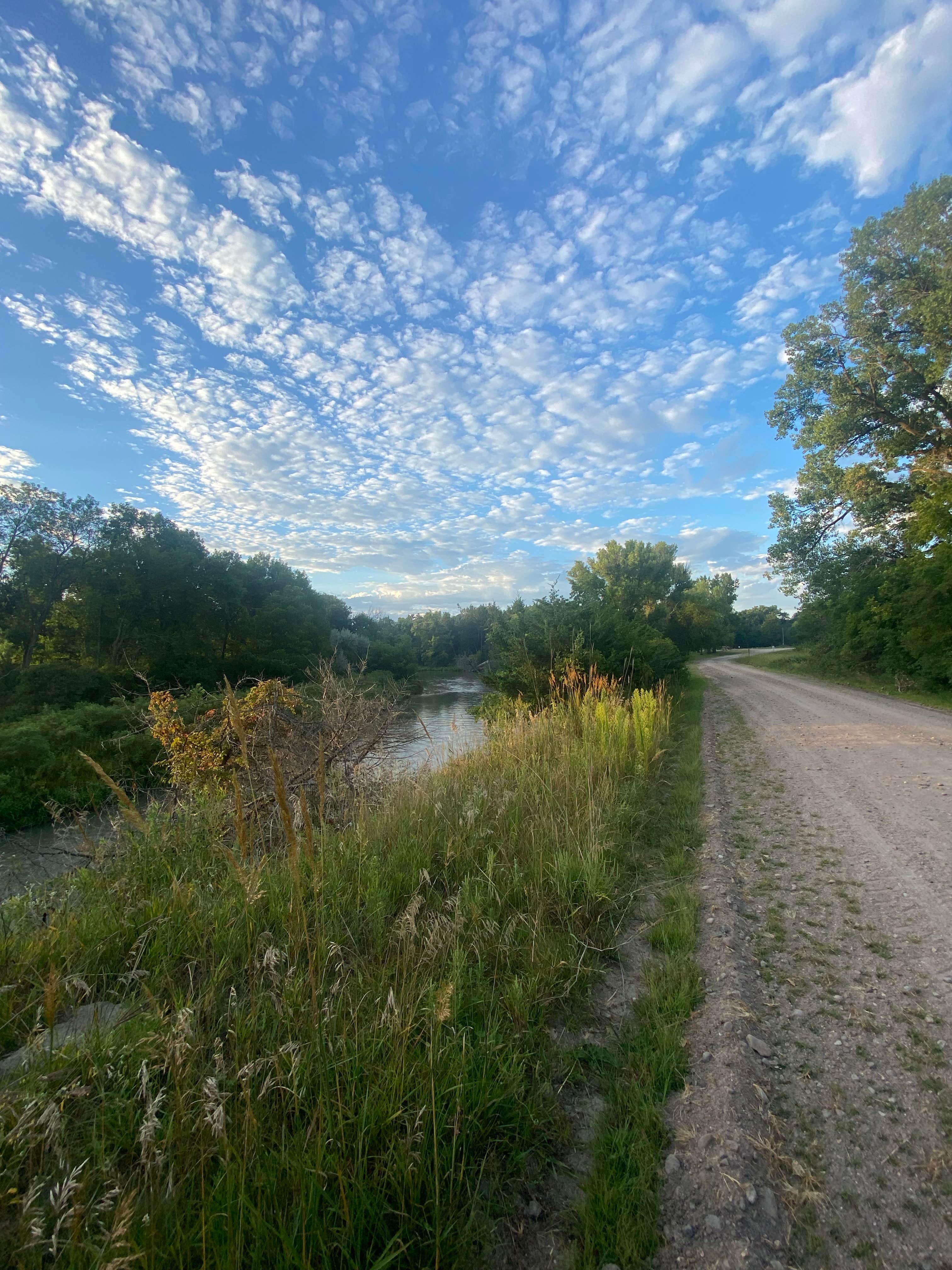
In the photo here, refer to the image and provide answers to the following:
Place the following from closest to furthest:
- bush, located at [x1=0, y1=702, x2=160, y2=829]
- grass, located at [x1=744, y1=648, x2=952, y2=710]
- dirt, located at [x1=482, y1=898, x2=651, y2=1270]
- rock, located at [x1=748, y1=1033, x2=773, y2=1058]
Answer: dirt, located at [x1=482, y1=898, x2=651, y2=1270] → rock, located at [x1=748, y1=1033, x2=773, y2=1058] → bush, located at [x1=0, y1=702, x2=160, y2=829] → grass, located at [x1=744, y1=648, x2=952, y2=710]

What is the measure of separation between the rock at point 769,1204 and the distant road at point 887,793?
169 centimetres

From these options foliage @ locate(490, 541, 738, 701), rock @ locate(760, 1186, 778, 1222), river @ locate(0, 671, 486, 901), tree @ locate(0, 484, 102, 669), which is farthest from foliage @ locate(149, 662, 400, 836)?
tree @ locate(0, 484, 102, 669)

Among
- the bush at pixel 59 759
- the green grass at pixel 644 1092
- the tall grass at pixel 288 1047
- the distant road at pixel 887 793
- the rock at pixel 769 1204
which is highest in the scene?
the tall grass at pixel 288 1047

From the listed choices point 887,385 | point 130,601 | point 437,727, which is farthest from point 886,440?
point 130,601

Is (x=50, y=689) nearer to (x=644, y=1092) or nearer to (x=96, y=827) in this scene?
(x=96, y=827)

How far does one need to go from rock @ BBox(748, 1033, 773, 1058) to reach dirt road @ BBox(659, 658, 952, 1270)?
0.03 ft

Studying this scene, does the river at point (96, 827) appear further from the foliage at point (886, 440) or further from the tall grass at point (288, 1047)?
the foliage at point (886, 440)

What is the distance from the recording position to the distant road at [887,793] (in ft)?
11.0

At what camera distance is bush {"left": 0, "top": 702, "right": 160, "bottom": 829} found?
1118 centimetres

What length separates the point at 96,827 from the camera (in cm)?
876

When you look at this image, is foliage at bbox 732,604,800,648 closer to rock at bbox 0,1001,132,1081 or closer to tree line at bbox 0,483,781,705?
tree line at bbox 0,483,781,705

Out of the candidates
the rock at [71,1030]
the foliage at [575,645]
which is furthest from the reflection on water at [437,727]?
the rock at [71,1030]

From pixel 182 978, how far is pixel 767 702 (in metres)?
16.7

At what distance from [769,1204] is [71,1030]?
8.00 ft
